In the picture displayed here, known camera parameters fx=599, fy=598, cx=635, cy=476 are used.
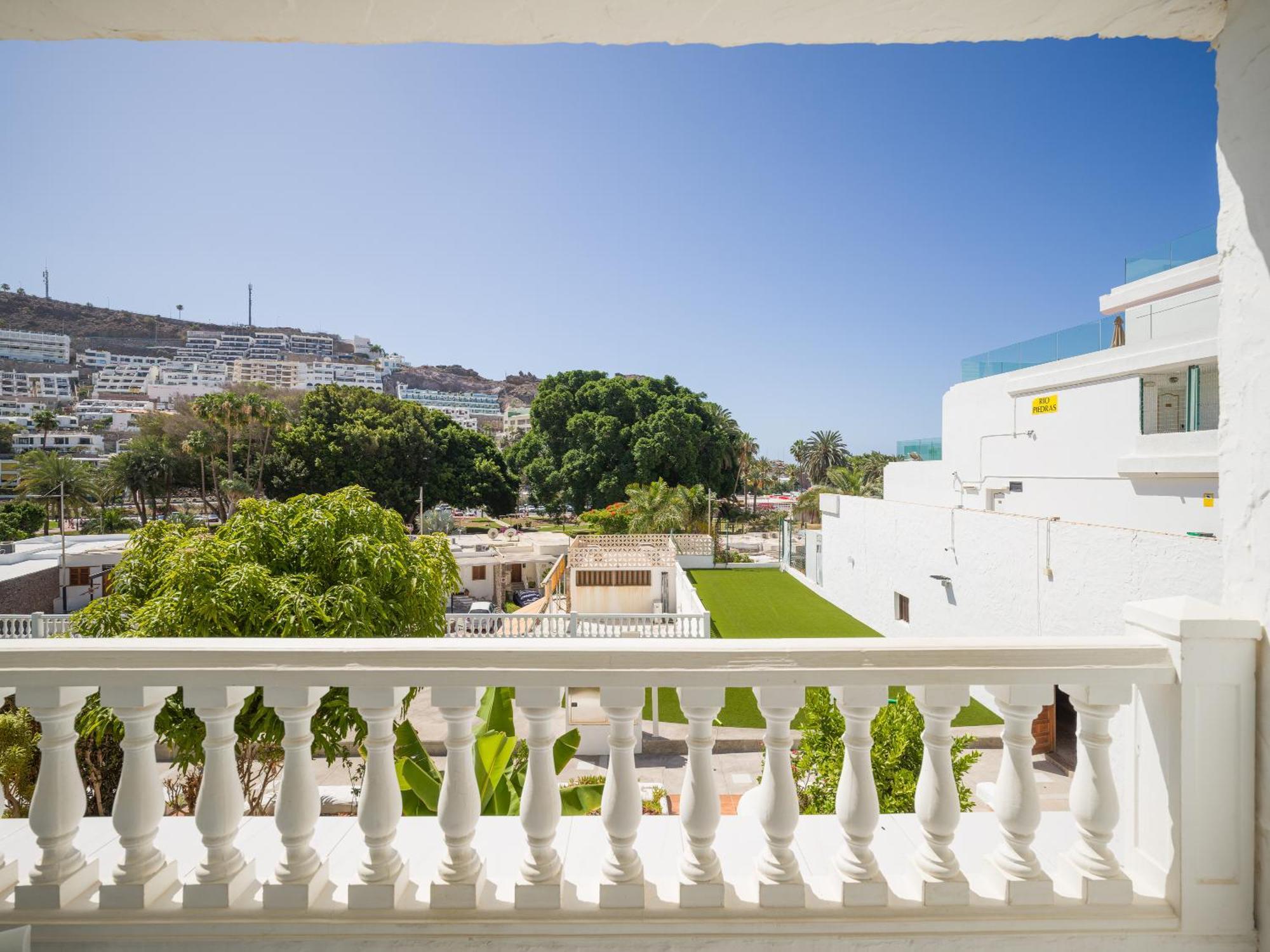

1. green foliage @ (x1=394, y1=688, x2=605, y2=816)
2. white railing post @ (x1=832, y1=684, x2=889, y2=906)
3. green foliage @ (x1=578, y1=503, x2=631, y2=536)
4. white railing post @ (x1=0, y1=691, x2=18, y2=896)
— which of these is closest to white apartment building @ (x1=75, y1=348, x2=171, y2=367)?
green foliage @ (x1=578, y1=503, x2=631, y2=536)

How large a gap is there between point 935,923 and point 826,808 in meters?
2.69

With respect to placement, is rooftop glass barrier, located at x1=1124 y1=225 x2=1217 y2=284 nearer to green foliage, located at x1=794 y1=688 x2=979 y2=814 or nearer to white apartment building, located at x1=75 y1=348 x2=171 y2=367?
green foliage, located at x1=794 y1=688 x2=979 y2=814

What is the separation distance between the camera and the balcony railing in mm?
1364

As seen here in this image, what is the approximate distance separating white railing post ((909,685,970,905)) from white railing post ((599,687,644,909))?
25.8 inches

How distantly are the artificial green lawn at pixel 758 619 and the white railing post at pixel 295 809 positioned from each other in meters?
9.17

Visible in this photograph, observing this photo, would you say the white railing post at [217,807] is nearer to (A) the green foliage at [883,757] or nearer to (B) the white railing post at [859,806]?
(B) the white railing post at [859,806]

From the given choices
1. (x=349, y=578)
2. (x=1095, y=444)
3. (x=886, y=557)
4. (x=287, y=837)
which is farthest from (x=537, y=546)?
(x=287, y=837)

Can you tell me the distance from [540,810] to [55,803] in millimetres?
1104

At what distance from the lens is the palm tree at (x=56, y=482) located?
108 ft

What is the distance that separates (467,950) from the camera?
1.36m

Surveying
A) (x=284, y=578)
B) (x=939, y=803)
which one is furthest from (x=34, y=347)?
(x=939, y=803)

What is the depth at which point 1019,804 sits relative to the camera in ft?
4.55

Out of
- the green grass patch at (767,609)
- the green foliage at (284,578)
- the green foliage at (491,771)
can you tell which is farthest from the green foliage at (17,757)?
the green grass patch at (767,609)

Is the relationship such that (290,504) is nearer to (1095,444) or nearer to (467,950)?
(467,950)
